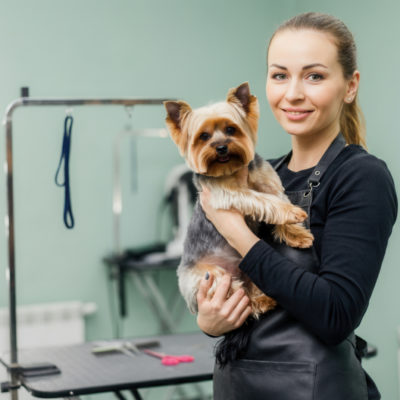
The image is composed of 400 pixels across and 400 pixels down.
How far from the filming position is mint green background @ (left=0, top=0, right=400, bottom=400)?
11.7 ft

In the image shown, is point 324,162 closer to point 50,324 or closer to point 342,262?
point 342,262

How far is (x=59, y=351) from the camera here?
257 centimetres

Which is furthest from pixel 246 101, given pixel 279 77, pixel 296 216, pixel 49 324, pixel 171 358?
Result: pixel 49 324

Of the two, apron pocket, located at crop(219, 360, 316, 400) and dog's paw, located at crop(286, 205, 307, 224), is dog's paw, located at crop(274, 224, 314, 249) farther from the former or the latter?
apron pocket, located at crop(219, 360, 316, 400)

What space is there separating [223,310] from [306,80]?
1.53ft

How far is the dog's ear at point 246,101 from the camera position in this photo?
1.49m

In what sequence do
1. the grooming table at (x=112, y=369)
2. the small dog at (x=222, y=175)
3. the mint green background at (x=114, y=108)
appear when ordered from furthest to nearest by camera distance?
1. the mint green background at (x=114, y=108)
2. the grooming table at (x=112, y=369)
3. the small dog at (x=222, y=175)

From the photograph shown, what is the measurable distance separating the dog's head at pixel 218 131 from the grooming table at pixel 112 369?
0.91 meters

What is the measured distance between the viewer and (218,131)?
1487 millimetres

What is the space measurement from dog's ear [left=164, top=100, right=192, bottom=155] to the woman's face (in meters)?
0.24

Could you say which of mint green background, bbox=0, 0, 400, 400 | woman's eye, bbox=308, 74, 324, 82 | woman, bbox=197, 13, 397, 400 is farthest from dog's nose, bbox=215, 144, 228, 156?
mint green background, bbox=0, 0, 400, 400

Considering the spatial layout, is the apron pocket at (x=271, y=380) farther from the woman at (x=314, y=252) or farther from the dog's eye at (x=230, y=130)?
the dog's eye at (x=230, y=130)

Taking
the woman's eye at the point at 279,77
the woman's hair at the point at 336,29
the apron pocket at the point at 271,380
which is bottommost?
the apron pocket at the point at 271,380

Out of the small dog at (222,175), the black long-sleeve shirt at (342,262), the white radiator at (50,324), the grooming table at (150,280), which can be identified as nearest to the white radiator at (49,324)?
the white radiator at (50,324)
